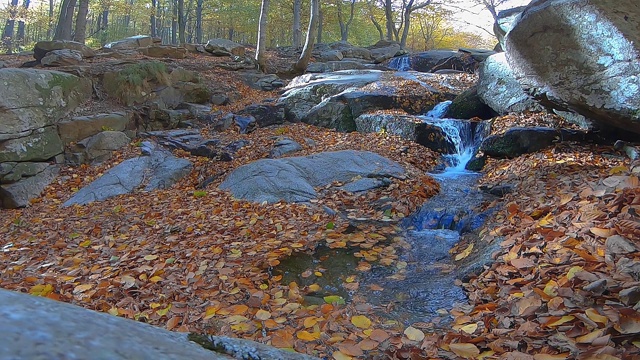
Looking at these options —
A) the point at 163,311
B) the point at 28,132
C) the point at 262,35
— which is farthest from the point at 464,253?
the point at 262,35

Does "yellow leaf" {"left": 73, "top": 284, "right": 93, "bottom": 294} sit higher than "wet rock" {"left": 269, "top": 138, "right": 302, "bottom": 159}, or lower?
lower

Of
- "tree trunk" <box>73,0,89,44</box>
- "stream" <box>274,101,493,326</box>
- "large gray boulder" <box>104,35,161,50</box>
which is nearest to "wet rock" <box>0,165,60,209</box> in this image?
"stream" <box>274,101,493,326</box>

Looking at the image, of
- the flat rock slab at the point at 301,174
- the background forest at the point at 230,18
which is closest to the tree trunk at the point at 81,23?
the background forest at the point at 230,18

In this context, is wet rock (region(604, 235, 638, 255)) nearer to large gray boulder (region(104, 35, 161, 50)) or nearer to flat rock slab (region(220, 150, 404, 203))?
flat rock slab (region(220, 150, 404, 203))

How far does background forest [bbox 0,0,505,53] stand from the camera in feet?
69.5

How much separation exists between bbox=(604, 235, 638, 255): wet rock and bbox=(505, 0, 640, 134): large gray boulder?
3.14 meters

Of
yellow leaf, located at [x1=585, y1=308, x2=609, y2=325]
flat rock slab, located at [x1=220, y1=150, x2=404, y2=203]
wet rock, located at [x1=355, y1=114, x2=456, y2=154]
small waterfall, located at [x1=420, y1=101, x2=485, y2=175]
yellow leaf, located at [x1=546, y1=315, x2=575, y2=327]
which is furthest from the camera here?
wet rock, located at [x1=355, y1=114, x2=456, y2=154]

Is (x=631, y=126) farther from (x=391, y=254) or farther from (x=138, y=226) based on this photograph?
(x=138, y=226)

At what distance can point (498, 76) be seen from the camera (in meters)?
9.38

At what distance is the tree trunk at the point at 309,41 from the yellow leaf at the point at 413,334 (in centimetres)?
1272

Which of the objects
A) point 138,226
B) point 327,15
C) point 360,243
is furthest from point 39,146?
point 327,15

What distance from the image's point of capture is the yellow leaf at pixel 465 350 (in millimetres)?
2594

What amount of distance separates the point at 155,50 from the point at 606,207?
1610 cm

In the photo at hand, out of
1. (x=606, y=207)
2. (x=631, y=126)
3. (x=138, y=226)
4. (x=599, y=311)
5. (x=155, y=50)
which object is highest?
(x=155, y=50)
